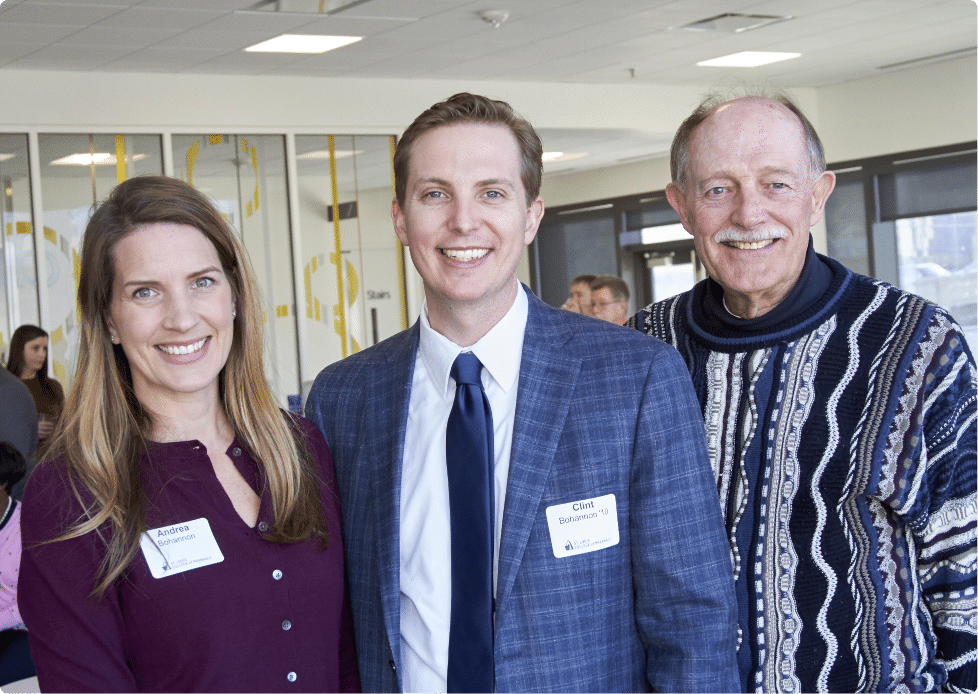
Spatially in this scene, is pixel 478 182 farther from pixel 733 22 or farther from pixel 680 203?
pixel 733 22

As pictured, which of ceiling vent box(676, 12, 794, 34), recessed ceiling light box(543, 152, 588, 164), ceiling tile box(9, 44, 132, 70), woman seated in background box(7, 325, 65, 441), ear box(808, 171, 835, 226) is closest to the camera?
ear box(808, 171, 835, 226)

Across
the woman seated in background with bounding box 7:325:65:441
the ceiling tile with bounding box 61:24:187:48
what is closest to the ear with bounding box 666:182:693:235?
the ceiling tile with bounding box 61:24:187:48

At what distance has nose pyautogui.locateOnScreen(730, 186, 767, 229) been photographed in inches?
80.4

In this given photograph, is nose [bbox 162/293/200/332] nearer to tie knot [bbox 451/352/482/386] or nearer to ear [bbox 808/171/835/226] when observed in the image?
tie knot [bbox 451/352/482/386]

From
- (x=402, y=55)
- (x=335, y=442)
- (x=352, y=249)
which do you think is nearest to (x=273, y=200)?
(x=352, y=249)

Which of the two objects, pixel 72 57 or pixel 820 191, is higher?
Result: pixel 72 57

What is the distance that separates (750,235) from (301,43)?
6687 mm

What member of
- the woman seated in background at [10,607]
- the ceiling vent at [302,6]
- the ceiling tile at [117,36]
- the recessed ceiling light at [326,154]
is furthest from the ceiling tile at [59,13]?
the woman seated in background at [10,607]

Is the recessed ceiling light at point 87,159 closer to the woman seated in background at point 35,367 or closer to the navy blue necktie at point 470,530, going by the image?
the woman seated in background at point 35,367

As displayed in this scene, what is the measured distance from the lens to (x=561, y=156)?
43.6 feet

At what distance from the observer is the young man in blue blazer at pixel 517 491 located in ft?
5.83

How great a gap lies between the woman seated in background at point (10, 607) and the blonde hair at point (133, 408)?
1762 mm

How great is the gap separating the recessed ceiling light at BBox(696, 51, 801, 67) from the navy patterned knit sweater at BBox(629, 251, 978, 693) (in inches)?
332

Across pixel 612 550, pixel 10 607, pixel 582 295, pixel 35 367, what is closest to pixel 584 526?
pixel 612 550
